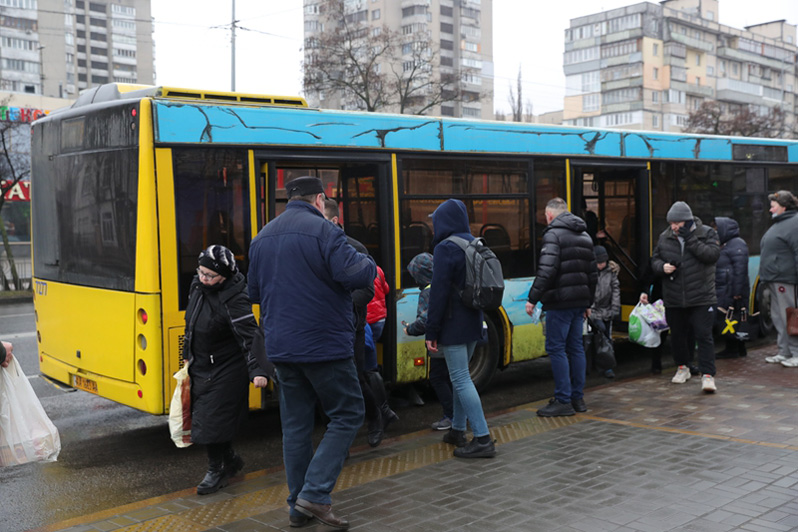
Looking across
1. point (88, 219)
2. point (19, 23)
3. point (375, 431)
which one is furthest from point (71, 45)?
point (375, 431)

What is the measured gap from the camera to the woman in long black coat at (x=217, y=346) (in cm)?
531

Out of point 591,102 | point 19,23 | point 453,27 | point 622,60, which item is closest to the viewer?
point 19,23

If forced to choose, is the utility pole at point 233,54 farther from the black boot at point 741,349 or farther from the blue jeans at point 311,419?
the blue jeans at point 311,419

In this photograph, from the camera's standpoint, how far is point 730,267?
32.5 feet

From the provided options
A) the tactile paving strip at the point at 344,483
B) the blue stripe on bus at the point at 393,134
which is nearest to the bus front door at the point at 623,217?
the blue stripe on bus at the point at 393,134

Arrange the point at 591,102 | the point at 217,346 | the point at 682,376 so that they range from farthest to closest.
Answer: the point at 591,102 → the point at 682,376 → the point at 217,346

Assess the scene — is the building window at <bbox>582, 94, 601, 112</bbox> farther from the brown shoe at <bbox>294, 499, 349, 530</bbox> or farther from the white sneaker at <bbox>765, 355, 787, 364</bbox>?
the brown shoe at <bbox>294, 499, 349, 530</bbox>

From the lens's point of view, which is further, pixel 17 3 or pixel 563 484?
pixel 17 3

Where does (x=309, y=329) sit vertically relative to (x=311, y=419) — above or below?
above

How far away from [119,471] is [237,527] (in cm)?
201

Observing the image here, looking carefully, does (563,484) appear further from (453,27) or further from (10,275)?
(453,27)

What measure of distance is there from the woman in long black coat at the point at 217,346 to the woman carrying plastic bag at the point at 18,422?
3.03ft

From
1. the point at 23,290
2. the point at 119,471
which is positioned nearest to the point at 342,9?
the point at 23,290

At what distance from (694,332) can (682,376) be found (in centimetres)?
46
